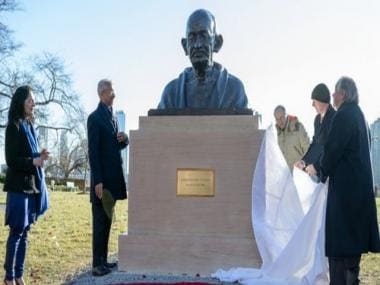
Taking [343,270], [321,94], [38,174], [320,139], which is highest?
[321,94]

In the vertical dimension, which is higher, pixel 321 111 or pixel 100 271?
pixel 321 111

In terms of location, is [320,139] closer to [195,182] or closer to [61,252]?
[195,182]

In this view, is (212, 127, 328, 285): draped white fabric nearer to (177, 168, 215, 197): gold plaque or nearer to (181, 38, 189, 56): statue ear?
(177, 168, 215, 197): gold plaque

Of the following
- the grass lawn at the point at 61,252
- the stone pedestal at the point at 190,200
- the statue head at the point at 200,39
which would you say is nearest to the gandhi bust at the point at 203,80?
the statue head at the point at 200,39

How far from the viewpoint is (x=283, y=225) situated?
586 centimetres

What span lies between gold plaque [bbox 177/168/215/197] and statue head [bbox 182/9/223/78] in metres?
1.18

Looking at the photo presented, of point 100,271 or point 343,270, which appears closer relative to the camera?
point 343,270

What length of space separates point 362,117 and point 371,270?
107 inches

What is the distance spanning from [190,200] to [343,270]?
1876 mm

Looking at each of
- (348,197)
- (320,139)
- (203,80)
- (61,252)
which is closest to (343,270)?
(348,197)

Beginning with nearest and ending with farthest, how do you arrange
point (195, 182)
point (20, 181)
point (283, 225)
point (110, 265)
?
point (20, 181) → point (283, 225) → point (195, 182) → point (110, 265)

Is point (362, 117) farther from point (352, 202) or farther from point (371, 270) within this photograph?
point (371, 270)

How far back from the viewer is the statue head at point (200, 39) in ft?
20.5

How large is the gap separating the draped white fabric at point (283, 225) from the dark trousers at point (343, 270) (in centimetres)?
36
